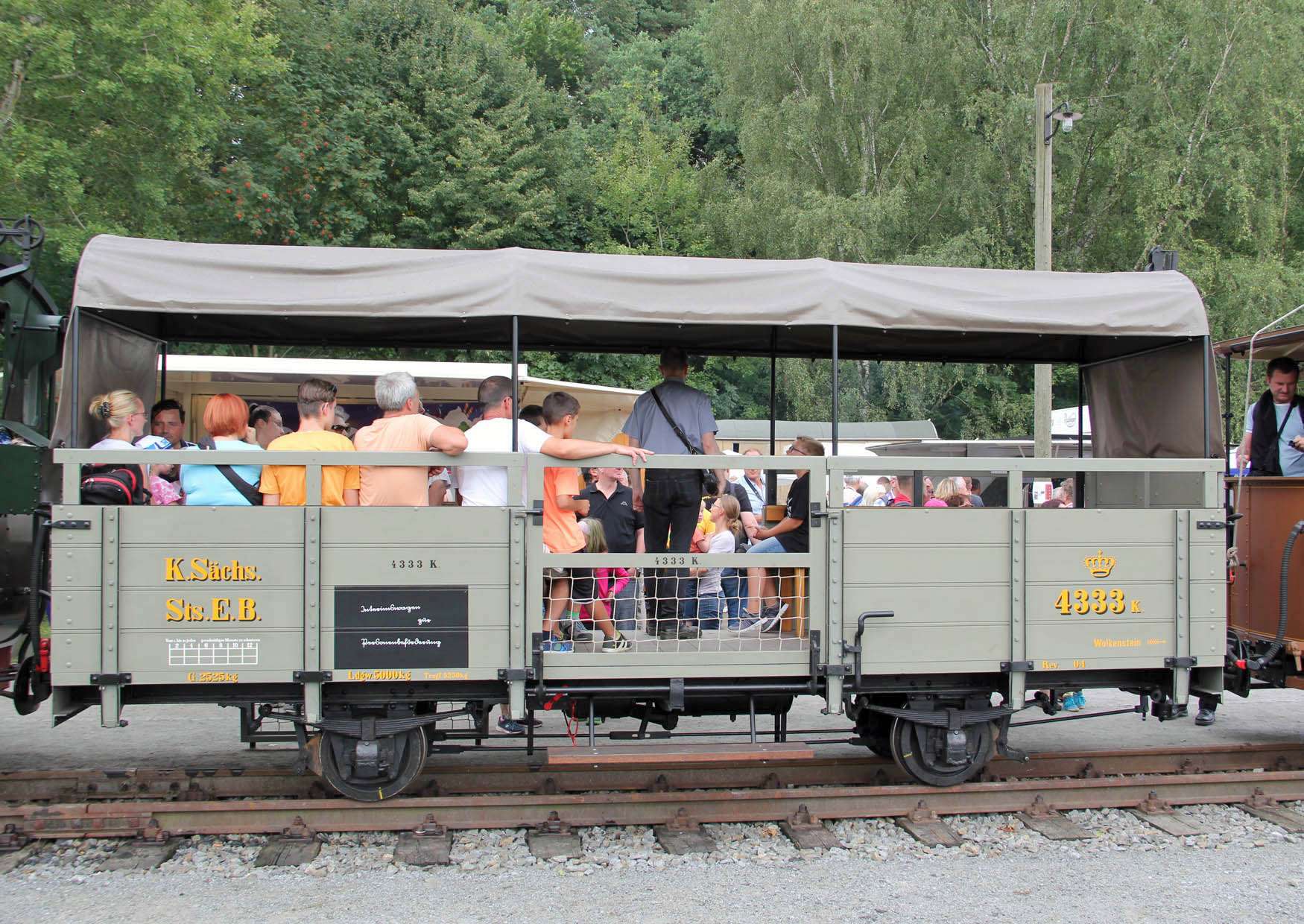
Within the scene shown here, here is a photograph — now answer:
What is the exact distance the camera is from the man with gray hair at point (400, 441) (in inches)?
193

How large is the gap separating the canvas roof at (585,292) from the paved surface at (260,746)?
253 centimetres

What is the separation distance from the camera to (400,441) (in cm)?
507

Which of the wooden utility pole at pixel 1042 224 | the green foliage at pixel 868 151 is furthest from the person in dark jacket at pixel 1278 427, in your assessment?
the green foliage at pixel 868 151

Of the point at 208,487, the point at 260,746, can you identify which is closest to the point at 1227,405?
the point at 208,487

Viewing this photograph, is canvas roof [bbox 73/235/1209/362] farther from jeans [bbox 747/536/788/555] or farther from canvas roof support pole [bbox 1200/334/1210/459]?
jeans [bbox 747/536/788/555]

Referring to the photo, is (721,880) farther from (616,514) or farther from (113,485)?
(113,485)

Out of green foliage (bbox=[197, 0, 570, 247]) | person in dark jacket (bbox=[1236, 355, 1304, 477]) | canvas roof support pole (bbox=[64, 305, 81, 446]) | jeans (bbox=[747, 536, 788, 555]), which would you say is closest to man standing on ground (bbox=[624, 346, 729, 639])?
jeans (bbox=[747, 536, 788, 555])

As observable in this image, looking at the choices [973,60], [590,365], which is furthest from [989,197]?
[590,365]

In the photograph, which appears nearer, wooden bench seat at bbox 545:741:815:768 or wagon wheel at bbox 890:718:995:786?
wooden bench seat at bbox 545:741:815:768

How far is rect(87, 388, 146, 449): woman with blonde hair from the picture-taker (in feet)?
16.7

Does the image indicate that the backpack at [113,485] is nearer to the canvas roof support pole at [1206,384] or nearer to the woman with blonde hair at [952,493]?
the woman with blonde hair at [952,493]

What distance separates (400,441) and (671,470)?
1.53 metres

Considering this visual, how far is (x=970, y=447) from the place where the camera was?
1827cm

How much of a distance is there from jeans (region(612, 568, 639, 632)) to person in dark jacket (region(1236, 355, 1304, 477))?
4313 millimetres
